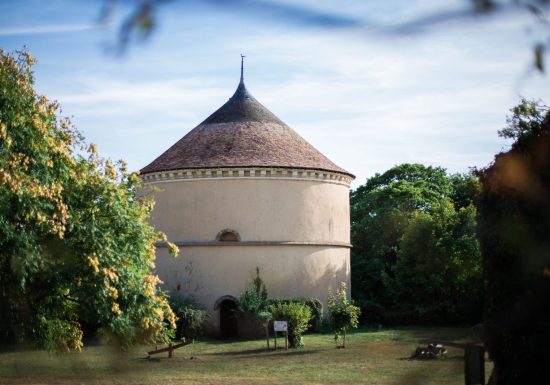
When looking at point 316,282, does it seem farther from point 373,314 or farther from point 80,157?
point 80,157

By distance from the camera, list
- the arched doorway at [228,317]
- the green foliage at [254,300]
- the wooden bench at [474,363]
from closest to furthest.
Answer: the wooden bench at [474,363]
the green foliage at [254,300]
the arched doorway at [228,317]

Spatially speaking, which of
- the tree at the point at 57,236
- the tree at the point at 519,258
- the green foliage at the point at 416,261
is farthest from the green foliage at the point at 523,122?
the green foliage at the point at 416,261

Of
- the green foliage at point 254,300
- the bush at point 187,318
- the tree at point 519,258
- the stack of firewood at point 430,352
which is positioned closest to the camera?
the tree at point 519,258

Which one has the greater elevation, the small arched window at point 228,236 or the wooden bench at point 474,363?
the small arched window at point 228,236

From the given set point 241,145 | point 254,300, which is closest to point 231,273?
point 254,300

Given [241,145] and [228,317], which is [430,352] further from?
[241,145]

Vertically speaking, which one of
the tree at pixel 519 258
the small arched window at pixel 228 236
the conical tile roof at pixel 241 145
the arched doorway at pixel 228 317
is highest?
the conical tile roof at pixel 241 145

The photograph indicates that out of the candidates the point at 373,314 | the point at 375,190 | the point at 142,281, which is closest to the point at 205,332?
the point at 373,314

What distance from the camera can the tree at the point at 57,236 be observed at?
40.0ft

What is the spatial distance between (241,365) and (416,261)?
14876 mm

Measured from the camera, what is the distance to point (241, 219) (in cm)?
2809

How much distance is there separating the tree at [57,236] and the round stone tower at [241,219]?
13.1 meters

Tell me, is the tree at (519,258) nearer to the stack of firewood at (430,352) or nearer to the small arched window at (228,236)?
the stack of firewood at (430,352)

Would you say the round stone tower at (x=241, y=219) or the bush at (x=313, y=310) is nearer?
the bush at (x=313, y=310)
